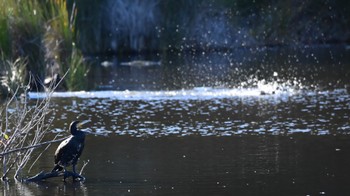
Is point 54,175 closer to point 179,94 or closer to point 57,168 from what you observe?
point 57,168

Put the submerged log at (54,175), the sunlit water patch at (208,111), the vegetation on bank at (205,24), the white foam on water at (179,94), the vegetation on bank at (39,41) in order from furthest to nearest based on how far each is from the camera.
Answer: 1. the vegetation on bank at (205,24)
2. the vegetation on bank at (39,41)
3. the white foam on water at (179,94)
4. the sunlit water patch at (208,111)
5. the submerged log at (54,175)

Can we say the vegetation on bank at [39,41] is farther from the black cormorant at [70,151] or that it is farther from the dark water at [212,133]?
the black cormorant at [70,151]

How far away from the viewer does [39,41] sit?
25859 mm

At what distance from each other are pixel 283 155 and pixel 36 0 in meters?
12.9

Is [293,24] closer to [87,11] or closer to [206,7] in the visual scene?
[206,7]

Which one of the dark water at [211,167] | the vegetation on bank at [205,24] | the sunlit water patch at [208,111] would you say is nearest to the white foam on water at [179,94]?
the sunlit water patch at [208,111]

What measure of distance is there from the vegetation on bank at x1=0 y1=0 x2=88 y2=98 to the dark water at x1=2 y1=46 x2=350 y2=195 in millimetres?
1008

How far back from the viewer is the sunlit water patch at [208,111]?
1842 centimetres

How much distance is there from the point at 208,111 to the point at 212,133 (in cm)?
316

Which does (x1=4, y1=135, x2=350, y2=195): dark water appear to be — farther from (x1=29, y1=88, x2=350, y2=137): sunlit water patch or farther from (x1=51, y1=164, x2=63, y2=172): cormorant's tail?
(x1=29, y1=88, x2=350, y2=137): sunlit water patch

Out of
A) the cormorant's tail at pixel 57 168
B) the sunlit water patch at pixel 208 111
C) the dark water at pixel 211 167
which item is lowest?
the sunlit water patch at pixel 208 111

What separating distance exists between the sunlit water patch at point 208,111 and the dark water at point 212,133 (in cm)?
2

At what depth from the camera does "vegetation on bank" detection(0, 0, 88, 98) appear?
2522cm

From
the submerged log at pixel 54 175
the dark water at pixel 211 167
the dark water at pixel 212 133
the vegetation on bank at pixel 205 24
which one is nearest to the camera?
the dark water at pixel 211 167
